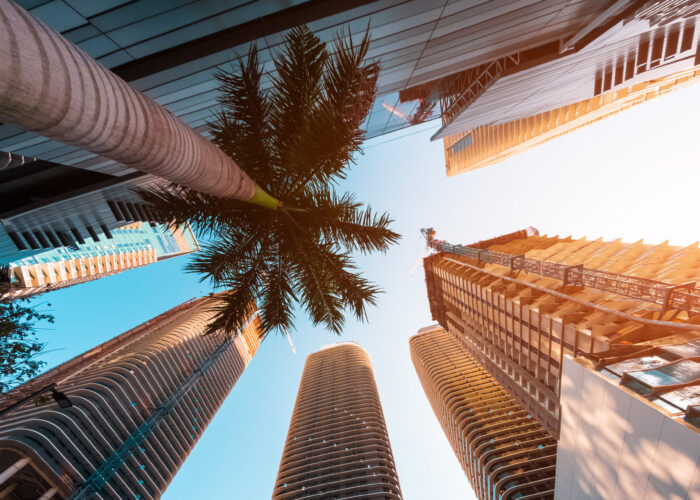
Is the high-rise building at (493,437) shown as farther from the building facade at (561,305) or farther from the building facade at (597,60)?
the building facade at (597,60)

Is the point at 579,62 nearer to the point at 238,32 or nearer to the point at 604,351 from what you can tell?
the point at 604,351

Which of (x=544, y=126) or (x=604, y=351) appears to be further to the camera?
(x=544, y=126)

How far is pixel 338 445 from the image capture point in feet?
204

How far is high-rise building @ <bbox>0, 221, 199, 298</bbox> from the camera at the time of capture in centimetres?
2252

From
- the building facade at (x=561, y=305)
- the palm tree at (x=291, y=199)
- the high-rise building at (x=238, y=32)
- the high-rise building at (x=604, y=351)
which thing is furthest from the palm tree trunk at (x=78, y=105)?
the building facade at (x=561, y=305)

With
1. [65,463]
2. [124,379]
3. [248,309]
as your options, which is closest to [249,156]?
[248,309]

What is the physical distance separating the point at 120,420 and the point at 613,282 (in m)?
80.7

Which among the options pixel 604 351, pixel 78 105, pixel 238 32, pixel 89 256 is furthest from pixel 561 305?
pixel 89 256

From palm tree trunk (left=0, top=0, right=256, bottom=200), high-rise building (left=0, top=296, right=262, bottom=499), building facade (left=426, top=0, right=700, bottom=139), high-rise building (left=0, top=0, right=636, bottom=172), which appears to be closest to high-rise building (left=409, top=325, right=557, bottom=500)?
high-rise building (left=0, top=296, right=262, bottom=499)

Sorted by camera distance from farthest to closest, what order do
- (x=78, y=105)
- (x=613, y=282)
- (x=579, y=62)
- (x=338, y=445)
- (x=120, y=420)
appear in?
(x=338, y=445) → (x=120, y=420) → (x=613, y=282) → (x=579, y=62) → (x=78, y=105)

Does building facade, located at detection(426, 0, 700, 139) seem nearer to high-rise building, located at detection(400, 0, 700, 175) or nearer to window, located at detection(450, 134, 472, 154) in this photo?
high-rise building, located at detection(400, 0, 700, 175)

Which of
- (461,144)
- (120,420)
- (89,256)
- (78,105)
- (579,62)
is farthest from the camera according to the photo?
(461,144)

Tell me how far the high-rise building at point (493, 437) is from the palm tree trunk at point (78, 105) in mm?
55601

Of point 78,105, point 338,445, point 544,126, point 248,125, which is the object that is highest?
point 544,126
